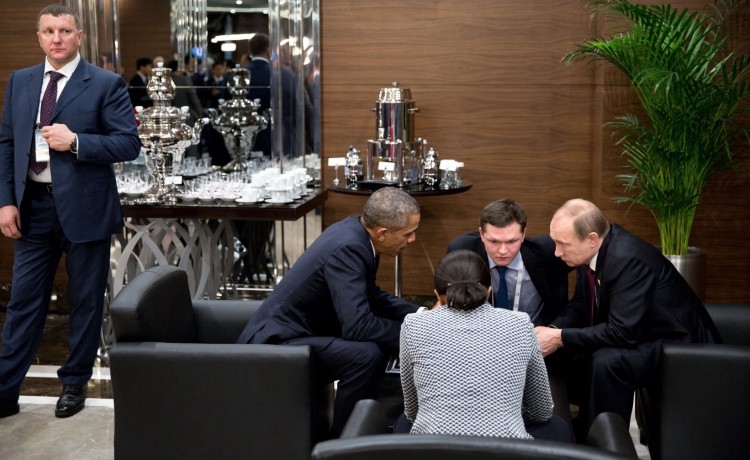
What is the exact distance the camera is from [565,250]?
346 cm

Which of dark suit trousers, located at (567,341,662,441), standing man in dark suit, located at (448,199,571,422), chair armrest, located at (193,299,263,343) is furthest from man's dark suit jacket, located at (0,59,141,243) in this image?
dark suit trousers, located at (567,341,662,441)

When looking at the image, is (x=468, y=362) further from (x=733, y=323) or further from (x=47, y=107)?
(x=47, y=107)

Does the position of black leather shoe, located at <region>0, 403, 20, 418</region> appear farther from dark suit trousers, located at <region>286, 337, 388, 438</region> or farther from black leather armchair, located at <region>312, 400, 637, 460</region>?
black leather armchair, located at <region>312, 400, 637, 460</region>

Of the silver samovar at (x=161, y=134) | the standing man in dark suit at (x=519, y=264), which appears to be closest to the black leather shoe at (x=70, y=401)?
the silver samovar at (x=161, y=134)

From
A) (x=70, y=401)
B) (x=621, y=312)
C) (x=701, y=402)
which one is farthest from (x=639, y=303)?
(x=70, y=401)

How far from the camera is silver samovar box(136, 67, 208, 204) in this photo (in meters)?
5.22

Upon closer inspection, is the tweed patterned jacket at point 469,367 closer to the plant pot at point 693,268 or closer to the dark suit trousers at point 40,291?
the dark suit trousers at point 40,291

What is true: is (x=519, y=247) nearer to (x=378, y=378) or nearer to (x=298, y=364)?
(x=378, y=378)

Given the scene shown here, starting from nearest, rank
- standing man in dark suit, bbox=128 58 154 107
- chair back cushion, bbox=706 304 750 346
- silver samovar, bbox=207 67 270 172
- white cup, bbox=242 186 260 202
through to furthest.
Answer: chair back cushion, bbox=706 304 750 346
white cup, bbox=242 186 260 202
silver samovar, bbox=207 67 270 172
standing man in dark suit, bbox=128 58 154 107

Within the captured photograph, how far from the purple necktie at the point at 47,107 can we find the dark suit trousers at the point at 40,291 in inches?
4.0

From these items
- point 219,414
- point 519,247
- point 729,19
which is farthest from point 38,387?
point 729,19

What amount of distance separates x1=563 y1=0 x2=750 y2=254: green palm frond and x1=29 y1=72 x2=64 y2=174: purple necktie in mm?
2887

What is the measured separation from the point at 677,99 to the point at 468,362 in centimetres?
320

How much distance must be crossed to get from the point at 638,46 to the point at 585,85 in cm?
105
